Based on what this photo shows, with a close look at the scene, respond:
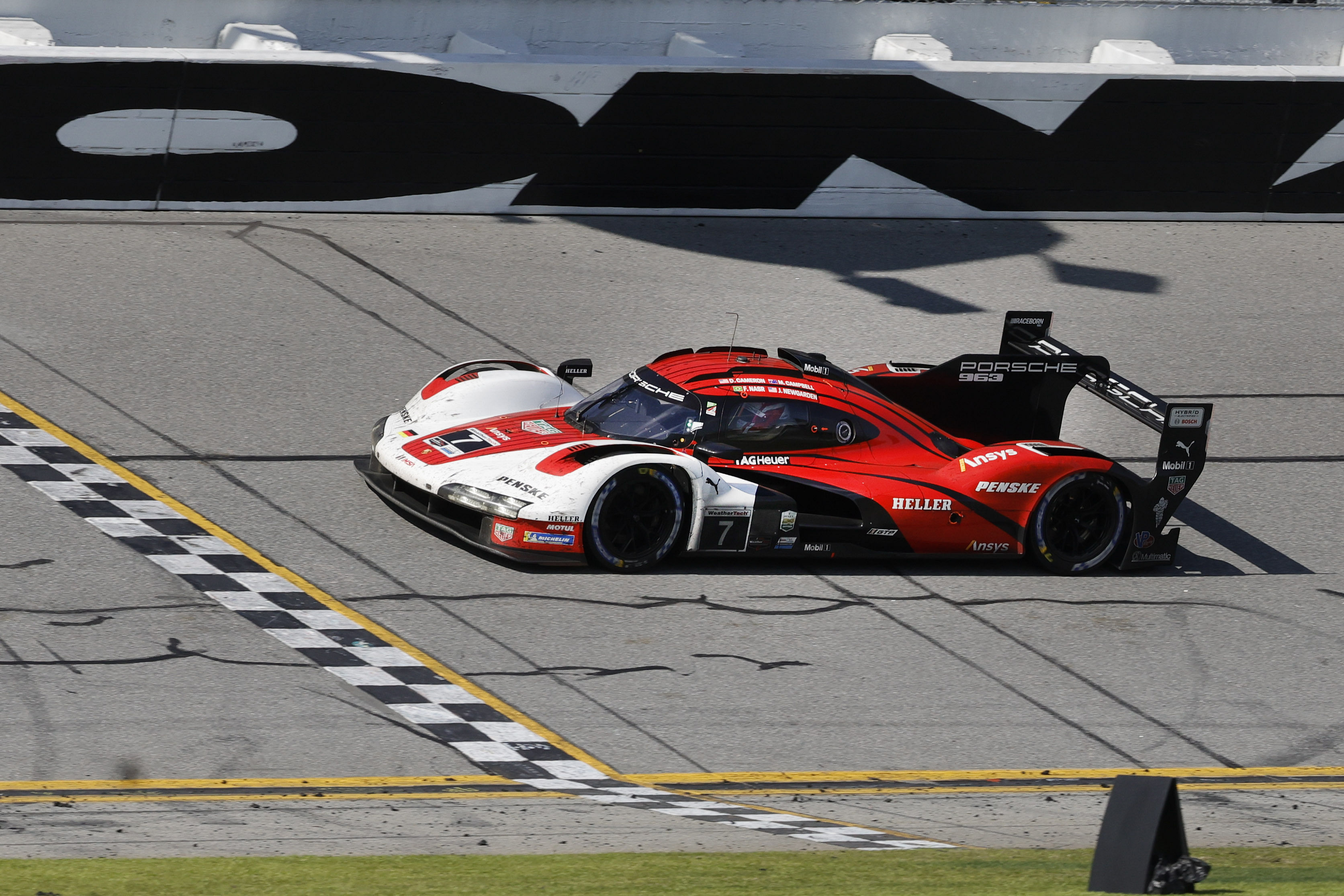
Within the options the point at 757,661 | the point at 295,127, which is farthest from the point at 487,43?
the point at 757,661

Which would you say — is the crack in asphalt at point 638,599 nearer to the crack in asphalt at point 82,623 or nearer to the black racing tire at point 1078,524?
the crack in asphalt at point 82,623

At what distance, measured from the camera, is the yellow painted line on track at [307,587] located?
26.5 ft

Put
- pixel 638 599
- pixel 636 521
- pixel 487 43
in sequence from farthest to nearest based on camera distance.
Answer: pixel 487 43 → pixel 636 521 → pixel 638 599

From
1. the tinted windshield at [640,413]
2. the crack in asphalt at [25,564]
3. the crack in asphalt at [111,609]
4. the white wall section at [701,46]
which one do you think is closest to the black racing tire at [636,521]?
the tinted windshield at [640,413]

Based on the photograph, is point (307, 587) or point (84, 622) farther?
point (307, 587)

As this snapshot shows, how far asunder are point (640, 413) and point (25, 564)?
3.61 m

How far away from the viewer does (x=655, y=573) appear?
10.2 metres

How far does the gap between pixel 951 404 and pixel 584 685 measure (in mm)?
4151

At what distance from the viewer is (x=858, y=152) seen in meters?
17.5

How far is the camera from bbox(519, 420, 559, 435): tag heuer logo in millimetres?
10617

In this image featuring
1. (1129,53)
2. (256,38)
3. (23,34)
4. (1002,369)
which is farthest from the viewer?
(1129,53)

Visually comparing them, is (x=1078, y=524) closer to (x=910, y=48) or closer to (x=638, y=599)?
(x=638, y=599)

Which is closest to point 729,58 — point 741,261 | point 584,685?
point 741,261

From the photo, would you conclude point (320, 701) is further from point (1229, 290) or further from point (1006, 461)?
point (1229, 290)
